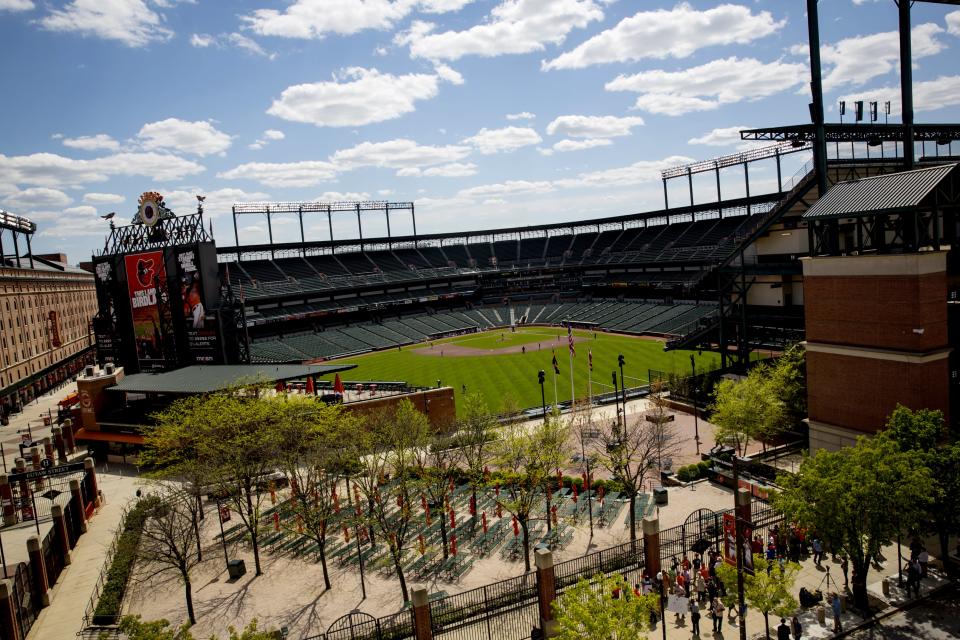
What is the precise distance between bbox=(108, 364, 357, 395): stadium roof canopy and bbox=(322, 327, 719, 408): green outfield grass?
13.6 meters

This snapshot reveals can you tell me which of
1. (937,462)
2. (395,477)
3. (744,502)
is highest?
(937,462)

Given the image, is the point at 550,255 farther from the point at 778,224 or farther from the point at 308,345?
the point at 778,224

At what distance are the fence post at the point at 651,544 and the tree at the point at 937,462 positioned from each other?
7909mm

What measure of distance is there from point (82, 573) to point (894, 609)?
99.6 feet

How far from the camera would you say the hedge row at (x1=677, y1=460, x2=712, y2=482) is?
28.8m

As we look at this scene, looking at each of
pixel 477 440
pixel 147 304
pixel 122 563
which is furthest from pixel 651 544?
pixel 147 304

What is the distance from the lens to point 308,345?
3095 inches

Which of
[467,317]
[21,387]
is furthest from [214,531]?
[467,317]

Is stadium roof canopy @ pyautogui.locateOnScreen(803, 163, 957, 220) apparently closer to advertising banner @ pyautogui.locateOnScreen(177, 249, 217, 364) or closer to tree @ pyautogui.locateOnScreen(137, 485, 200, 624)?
tree @ pyautogui.locateOnScreen(137, 485, 200, 624)

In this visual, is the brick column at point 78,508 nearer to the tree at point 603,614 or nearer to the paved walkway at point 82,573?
the paved walkway at point 82,573

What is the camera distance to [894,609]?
58.2ft

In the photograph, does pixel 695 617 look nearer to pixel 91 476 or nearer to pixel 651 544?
pixel 651 544

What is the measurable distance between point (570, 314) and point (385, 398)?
58.0 metres

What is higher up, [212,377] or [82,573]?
[212,377]
